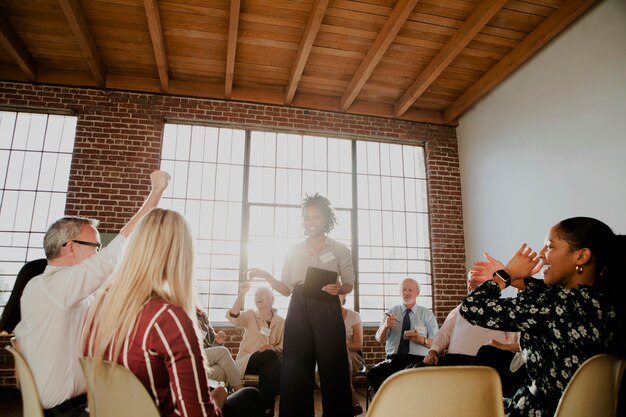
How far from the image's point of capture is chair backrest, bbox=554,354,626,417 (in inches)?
46.8

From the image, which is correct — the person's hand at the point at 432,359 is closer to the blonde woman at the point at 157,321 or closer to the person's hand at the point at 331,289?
the person's hand at the point at 331,289

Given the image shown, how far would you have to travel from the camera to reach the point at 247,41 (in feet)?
14.4

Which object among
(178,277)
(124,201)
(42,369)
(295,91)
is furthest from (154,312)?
(295,91)

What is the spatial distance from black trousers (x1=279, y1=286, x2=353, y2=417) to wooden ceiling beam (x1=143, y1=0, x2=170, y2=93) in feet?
9.90

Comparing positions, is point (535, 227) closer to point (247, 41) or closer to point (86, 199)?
point (247, 41)

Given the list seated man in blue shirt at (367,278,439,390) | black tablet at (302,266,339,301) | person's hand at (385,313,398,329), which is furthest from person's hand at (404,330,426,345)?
black tablet at (302,266,339,301)

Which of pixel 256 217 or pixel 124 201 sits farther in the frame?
pixel 256 217

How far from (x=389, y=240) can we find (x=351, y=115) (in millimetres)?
1846

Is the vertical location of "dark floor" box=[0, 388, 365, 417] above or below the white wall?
below

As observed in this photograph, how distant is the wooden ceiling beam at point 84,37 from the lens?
3717mm

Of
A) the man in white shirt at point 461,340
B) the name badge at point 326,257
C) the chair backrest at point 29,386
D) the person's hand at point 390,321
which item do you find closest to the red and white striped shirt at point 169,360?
the chair backrest at point 29,386

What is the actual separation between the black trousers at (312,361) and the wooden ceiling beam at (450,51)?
311 cm

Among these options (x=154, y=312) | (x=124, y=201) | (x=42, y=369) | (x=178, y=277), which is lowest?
(x=42, y=369)

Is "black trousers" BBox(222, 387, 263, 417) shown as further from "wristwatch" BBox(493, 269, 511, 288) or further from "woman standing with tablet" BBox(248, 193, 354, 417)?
"wristwatch" BBox(493, 269, 511, 288)
